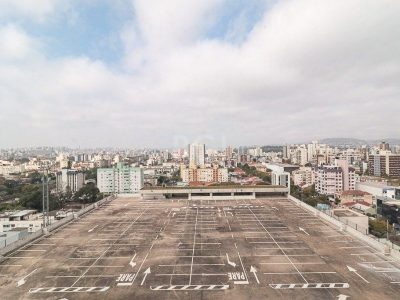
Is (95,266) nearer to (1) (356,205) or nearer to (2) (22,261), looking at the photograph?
(2) (22,261)

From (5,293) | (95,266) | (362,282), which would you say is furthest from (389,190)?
(5,293)

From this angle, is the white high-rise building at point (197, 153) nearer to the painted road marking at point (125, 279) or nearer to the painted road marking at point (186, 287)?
the painted road marking at point (125, 279)

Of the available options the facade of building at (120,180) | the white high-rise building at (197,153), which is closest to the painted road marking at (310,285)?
the facade of building at (120,180)

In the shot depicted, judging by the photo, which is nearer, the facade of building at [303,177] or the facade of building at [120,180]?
the facade of building at [120,180]

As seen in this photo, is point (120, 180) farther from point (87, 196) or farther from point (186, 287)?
point (186, 287)

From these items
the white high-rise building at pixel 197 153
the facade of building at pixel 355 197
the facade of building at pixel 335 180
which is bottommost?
the facade of building at pixel 355 197

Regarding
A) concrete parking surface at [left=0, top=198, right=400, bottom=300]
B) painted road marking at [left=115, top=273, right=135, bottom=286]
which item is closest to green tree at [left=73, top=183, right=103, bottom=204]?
concrete parking surface at [left=0, top=198, right=400, bottom=300]
